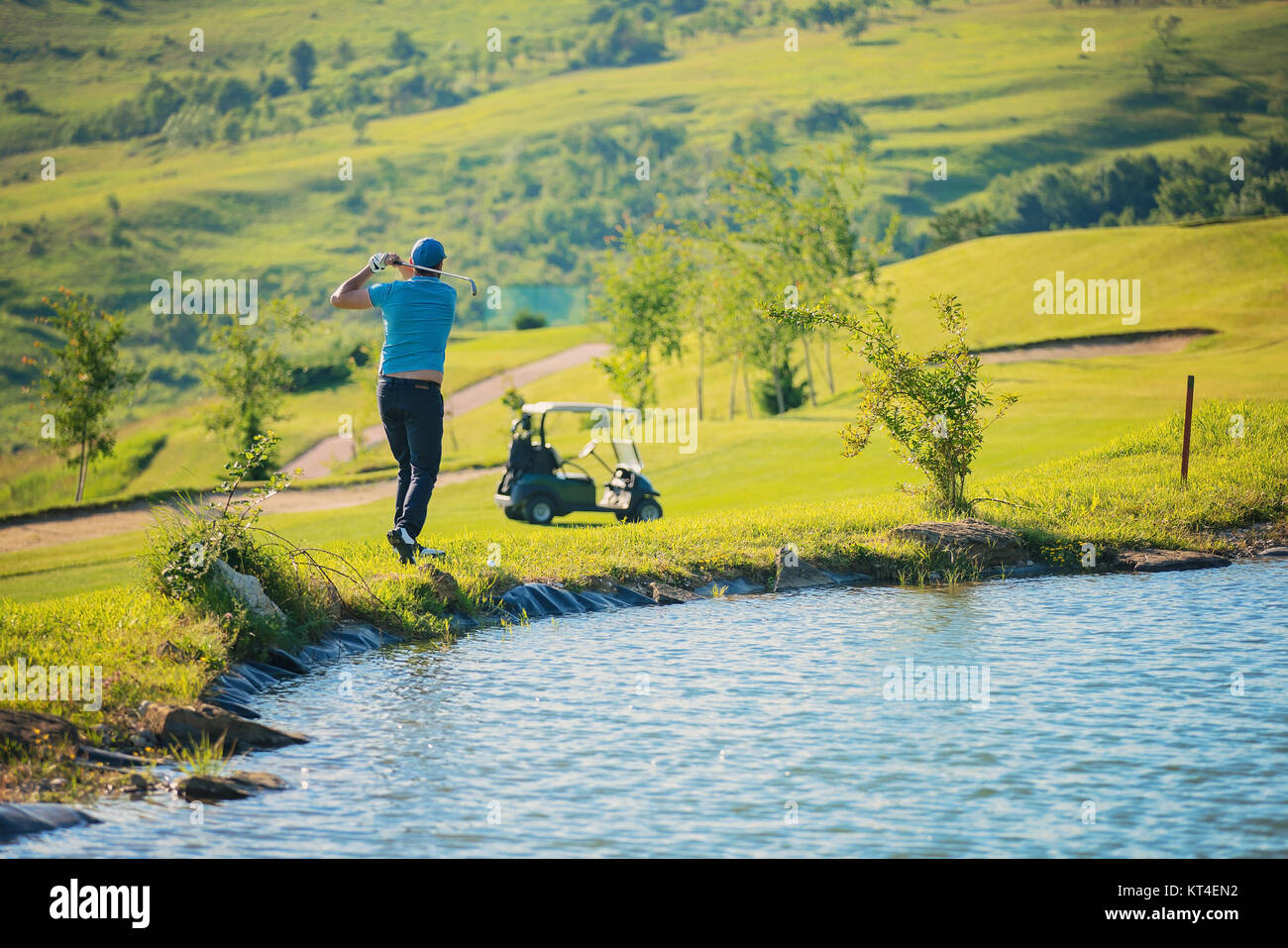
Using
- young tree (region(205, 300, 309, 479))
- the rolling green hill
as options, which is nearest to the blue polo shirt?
young tree (region(205, 300, 309, 479))

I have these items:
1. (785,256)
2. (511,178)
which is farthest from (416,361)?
(511,178)

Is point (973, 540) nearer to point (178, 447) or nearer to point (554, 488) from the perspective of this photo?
point (554, 488)

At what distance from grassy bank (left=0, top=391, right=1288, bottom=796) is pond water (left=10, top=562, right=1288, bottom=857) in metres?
0.77

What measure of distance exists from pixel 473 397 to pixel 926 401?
49.4m

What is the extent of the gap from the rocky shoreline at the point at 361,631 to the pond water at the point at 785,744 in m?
0.23

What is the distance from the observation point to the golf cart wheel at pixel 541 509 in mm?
21453

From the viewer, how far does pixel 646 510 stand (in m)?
21.6

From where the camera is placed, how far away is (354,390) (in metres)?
68.3

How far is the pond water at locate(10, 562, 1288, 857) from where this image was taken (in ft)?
22.8

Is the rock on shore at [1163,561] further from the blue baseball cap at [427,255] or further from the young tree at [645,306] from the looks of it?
the young tree at [645,306]

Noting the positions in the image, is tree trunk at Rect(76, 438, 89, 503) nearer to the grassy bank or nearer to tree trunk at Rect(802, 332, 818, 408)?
tree trunk at Rect(802, 332, 818, 408)

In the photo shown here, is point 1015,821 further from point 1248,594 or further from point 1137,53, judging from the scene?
point 1137,53

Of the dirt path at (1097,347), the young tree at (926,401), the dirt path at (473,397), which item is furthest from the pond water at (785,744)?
the dirt path at (1097,347)
